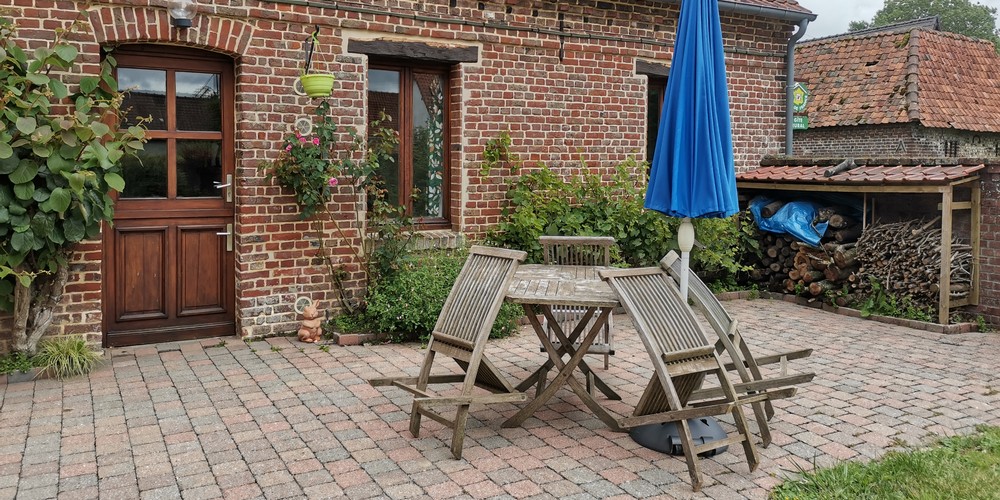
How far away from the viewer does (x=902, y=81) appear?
58.8ft

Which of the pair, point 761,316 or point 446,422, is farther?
point 761,316

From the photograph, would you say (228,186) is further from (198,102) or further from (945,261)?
(945,261)

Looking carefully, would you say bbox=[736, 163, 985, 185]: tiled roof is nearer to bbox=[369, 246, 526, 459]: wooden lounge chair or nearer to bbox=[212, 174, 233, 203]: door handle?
bbox=[369, 246, 526, 459]: wooden lounge chair

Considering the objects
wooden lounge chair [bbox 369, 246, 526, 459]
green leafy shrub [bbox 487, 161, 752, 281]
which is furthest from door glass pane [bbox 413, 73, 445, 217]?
wooden lounge chair [bbox 369, 246, 526, 459]

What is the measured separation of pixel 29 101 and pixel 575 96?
5387mm

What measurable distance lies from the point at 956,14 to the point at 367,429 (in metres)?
56.4

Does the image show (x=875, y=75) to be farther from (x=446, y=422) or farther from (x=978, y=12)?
(x=978, y=12)

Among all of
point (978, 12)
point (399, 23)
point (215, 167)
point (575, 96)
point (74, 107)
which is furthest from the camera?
point (978, 12)

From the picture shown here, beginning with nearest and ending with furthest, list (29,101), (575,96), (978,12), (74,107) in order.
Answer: (29,101) → (74,107) → (575,96) → (978,12)

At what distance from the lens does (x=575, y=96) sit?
9.30 meters

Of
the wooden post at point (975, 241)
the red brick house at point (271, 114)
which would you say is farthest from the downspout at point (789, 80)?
the wooden post at point (975, 241)

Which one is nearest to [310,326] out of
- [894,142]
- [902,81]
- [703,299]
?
[703,299]

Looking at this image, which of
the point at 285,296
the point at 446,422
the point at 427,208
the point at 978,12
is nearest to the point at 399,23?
the point at 427,208

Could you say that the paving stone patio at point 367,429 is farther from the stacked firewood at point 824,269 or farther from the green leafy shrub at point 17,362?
the stacked firewood at point 824,269
